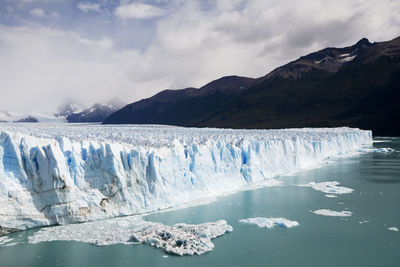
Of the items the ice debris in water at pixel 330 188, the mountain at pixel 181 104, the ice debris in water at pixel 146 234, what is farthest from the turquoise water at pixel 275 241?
the mountain at pixel 181 104

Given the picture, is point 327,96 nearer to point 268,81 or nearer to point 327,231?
point 268,81

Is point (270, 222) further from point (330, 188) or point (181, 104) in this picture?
point (181, 104)

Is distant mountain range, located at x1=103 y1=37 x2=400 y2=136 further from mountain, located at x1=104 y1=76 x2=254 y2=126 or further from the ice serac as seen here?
the ice serac

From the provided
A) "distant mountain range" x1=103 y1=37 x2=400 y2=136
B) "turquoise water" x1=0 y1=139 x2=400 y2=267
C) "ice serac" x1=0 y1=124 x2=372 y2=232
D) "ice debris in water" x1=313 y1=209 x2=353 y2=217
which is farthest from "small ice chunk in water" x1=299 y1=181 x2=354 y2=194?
"distant mountain range" x1=103 y1=37 x2=400 y2=136

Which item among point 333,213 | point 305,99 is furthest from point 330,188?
point 305,99

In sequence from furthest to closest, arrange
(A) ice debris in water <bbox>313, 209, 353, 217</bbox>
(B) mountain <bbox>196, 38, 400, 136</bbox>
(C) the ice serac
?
1. (B) mountain <bbox>196, 38, 400, 136</bbox>
2. (A) ice debris in water <bbox>313, 209, 353, 217</bbox>
3. (C) the ice serac

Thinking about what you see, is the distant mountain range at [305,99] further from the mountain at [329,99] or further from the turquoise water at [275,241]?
the turquoise water at [275,241]
